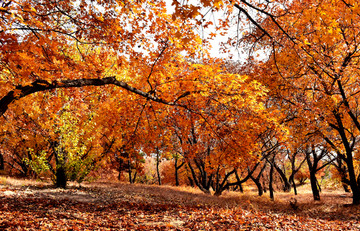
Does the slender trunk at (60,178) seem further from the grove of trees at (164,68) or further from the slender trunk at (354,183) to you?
the slender trunk at (354,183)

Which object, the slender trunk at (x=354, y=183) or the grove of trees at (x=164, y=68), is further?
the slender trunk at (x=354, y=183)

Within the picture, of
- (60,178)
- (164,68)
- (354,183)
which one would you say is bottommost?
(354,183)

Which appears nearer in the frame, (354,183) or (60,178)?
(354,183)

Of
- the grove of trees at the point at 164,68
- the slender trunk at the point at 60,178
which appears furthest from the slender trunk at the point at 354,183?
the slender trunk at the point at 60,178

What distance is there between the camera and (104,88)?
9.09 m

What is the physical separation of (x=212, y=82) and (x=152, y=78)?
5.77 feet

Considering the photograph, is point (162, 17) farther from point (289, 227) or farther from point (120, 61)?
point (289, 227)

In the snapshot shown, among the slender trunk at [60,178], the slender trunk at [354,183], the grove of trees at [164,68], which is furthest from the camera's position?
the slender trunk at [60,178]

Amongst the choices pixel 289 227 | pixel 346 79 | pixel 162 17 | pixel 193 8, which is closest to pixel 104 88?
pixel 162 17

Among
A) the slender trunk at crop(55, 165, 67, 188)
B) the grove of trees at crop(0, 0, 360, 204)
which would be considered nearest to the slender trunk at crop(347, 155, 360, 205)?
the grove of trees at crop(0, 0, 360, 204)

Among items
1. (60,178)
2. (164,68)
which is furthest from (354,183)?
(60,178)

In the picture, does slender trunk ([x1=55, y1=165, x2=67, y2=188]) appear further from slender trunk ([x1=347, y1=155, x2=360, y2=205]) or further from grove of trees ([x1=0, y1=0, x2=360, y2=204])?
slender trunk ([x1=347, y1=155, x2=360, y2=205])

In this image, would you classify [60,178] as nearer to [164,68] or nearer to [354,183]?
[164,68]

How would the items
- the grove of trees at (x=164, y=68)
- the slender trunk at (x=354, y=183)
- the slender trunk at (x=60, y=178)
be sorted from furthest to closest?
the slender trunk at (x=60, y=178)
the slender trunk at (x=354, y=183)
the grove of trees at (x=164, y=68)
